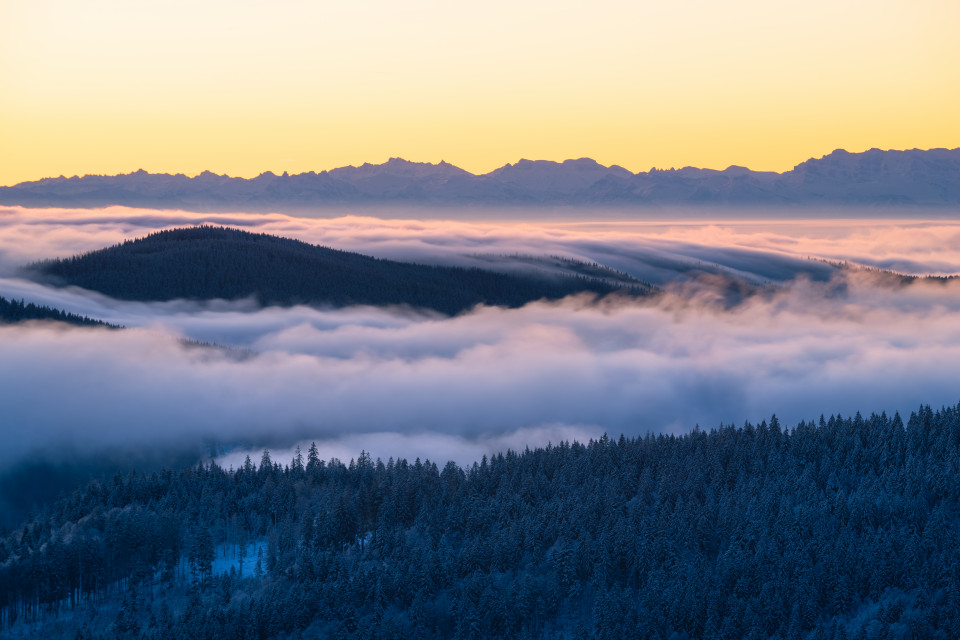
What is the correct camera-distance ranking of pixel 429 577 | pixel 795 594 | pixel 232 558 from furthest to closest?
pixel 232 558, pixel 429 577, pixel 795 594

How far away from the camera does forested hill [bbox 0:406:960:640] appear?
117 metres

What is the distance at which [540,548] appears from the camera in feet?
431

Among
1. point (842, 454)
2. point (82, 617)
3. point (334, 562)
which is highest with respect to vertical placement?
point (842, 454)

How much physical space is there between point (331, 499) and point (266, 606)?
28.2 meters

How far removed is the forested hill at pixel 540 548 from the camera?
117 meters

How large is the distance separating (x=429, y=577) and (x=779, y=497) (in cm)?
5722

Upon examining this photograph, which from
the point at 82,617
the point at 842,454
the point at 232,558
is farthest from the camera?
the point at 842,454

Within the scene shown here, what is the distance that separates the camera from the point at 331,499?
14838cm

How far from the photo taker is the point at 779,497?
140 m

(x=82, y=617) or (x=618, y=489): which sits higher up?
(x=618, y=489)

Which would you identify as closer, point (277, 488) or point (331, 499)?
point (331, 499)

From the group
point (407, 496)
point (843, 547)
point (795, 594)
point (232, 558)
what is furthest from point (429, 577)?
point (843, 547)

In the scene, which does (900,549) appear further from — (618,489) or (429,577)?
(429,577)

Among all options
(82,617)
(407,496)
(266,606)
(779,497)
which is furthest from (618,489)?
(82,617)
